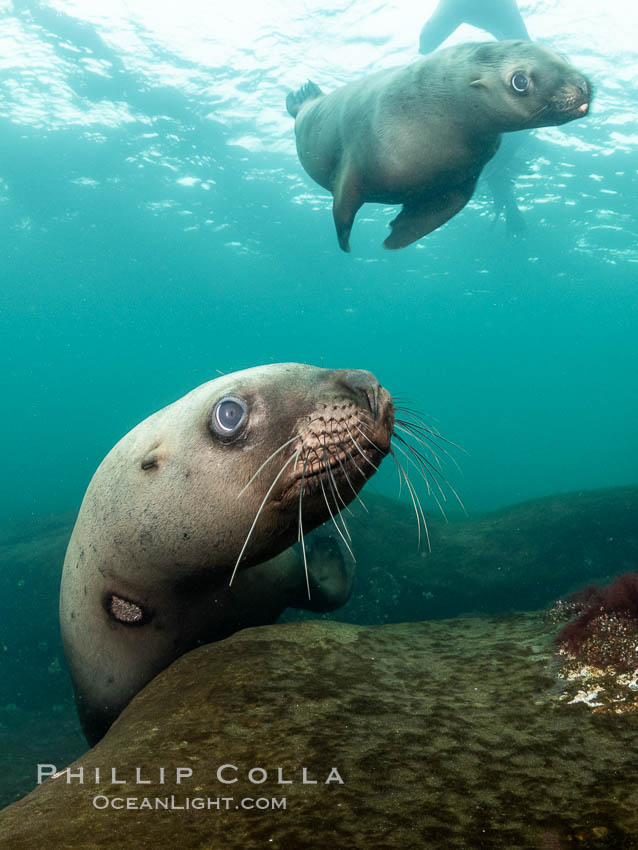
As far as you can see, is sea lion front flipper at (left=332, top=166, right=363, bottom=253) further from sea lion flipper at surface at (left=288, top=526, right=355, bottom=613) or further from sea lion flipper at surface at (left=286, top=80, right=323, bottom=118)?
sea lion flipper at surface at (left=288, top=526, right=355, bottom=613)

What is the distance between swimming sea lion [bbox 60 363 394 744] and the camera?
6.75ft

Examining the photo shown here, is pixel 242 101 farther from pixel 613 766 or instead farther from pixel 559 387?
pixel 559 387

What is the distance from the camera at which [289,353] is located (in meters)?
86.6

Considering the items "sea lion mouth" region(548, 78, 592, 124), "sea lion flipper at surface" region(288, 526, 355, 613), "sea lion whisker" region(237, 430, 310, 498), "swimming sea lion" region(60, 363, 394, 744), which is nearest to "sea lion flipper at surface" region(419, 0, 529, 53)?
"sea lion mouth" region(548, 78, 592, 124)

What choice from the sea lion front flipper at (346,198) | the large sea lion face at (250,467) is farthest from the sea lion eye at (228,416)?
the sea lion front flipper at (346,198)

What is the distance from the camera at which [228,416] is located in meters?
2.16

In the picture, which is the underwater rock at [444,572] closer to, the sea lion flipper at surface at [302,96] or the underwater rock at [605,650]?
the underwater rock at [605,650]

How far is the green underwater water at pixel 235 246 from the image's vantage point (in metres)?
18.0

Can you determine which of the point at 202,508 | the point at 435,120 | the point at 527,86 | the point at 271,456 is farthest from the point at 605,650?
the point at 435,120

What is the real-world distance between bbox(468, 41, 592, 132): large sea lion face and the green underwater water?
355 centimetres

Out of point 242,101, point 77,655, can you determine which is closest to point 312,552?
point 77,655

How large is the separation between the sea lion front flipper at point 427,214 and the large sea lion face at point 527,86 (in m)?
0.83

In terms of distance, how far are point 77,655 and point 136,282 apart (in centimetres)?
5071

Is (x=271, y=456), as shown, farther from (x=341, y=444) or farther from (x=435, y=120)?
(x=435, y=120)
